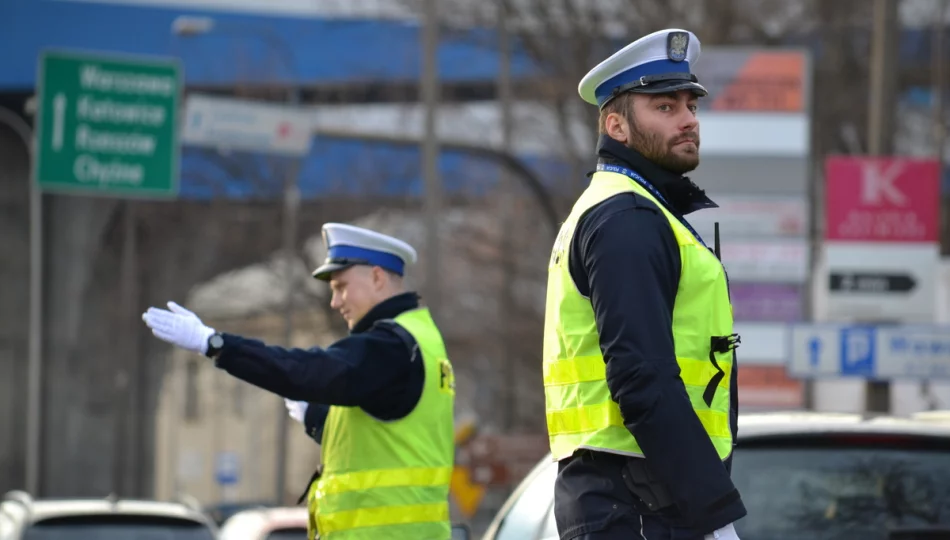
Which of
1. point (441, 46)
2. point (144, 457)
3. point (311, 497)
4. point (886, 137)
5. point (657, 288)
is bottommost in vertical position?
point (144, 457)

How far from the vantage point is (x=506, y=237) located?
111ft

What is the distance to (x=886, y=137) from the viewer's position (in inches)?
749

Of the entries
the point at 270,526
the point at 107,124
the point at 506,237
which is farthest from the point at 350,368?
the point at 506,237

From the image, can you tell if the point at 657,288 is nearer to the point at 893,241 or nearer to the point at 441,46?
the point at 893,241

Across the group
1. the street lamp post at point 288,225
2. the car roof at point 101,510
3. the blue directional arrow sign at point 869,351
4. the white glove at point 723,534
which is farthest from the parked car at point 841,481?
the street lamp post at point 288,225

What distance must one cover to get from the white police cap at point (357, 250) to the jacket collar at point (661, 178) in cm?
223

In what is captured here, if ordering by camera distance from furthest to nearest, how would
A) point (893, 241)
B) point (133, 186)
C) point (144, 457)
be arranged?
point (144, 457) → point (133, 186) → point (893, 241)

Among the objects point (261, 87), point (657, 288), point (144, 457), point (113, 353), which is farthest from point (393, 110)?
point (657, 288)

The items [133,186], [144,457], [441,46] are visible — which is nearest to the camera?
[133,186]

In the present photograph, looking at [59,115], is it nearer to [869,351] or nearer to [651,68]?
[869,351]

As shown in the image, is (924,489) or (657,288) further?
(924,489)

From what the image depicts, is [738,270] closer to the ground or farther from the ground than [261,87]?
closer to the ground

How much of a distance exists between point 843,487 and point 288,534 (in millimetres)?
6378

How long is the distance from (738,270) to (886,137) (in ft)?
6.14
